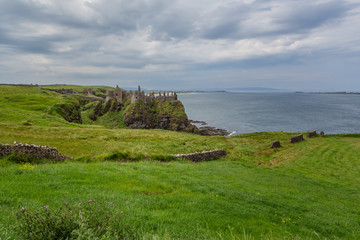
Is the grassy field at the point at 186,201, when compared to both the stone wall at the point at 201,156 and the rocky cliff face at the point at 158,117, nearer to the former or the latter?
the stone wall at the point at 201,156

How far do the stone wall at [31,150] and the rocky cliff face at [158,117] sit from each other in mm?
73053

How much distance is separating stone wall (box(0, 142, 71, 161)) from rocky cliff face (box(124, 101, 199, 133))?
73.1 metres

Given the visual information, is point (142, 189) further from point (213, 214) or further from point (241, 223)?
point (241, 223)

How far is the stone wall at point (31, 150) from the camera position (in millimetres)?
11727

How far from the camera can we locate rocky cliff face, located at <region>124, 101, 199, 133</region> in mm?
87312

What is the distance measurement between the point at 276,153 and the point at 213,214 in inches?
1011

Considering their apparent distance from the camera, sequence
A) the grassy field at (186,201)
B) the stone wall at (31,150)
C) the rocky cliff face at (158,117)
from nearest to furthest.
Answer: the grassy field at (186,201), the stone wall at (31,150), the rocky cliff face at (158,117)

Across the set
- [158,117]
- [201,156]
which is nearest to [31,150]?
[201,156]

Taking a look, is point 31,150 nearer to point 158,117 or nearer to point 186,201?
point 186,201

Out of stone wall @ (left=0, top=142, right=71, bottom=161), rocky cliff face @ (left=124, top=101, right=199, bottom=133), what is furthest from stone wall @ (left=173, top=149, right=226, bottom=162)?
rocky cliff face @ (left=124, top=101, right=199, bottom=133)

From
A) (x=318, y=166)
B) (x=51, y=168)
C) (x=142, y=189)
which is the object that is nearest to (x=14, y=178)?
(x=51, y=168)

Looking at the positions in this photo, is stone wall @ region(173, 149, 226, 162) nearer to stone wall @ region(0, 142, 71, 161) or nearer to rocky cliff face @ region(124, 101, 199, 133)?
stone wall @ region(0, 142, 71, 161)

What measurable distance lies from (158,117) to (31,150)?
8383cm

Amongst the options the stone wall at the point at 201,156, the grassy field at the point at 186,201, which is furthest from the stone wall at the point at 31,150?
the stone wall at the point at 201,156
